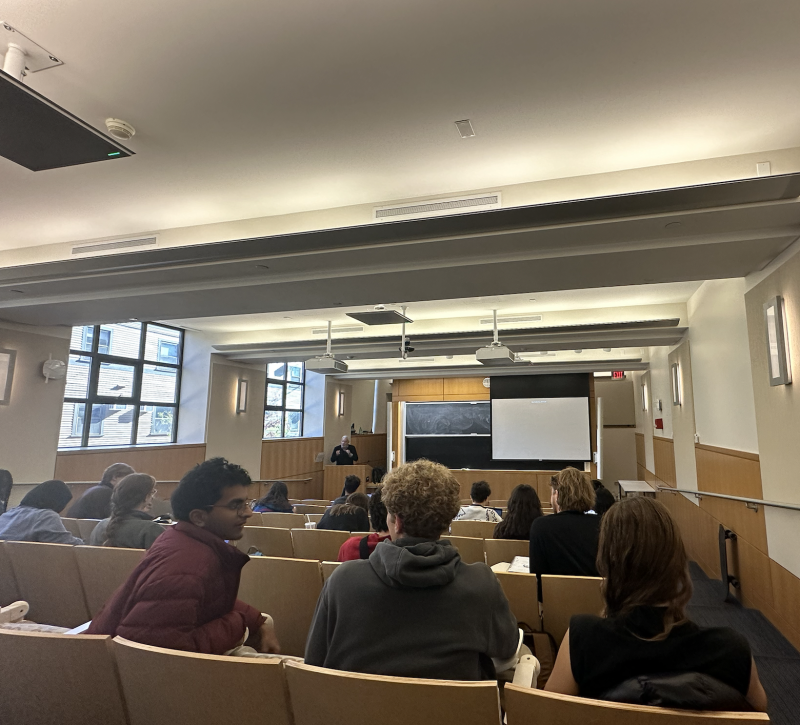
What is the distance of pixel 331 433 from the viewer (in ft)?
43.7

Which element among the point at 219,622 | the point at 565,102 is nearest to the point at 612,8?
the point at 565,102

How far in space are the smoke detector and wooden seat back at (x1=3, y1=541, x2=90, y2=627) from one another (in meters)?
2.41

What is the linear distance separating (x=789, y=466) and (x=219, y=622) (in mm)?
3795

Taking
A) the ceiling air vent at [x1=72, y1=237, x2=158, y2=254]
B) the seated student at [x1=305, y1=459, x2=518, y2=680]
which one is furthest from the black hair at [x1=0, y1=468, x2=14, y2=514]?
the seated student at [x1=305, y1=459, x2=518, y2=680]

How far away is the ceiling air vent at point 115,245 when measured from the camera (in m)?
4.43

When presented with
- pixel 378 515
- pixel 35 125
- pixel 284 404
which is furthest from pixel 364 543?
pixel 284 404

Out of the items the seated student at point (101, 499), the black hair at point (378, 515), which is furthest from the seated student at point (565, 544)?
the seated student at point (101, 499)

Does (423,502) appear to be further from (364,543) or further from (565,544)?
(565,544)

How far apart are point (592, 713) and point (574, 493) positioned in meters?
1.89

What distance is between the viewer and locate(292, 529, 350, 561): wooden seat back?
12.3 ft

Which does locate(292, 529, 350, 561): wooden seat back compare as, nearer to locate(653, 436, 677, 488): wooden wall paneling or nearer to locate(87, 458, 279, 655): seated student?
locate(87, 458, 279, 655): seated student

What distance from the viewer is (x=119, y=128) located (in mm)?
2977

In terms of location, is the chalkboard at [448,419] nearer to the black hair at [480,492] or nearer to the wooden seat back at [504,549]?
the black hair at [480,492]

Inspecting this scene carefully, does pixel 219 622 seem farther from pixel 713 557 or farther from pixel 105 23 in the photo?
pixel 713 557
